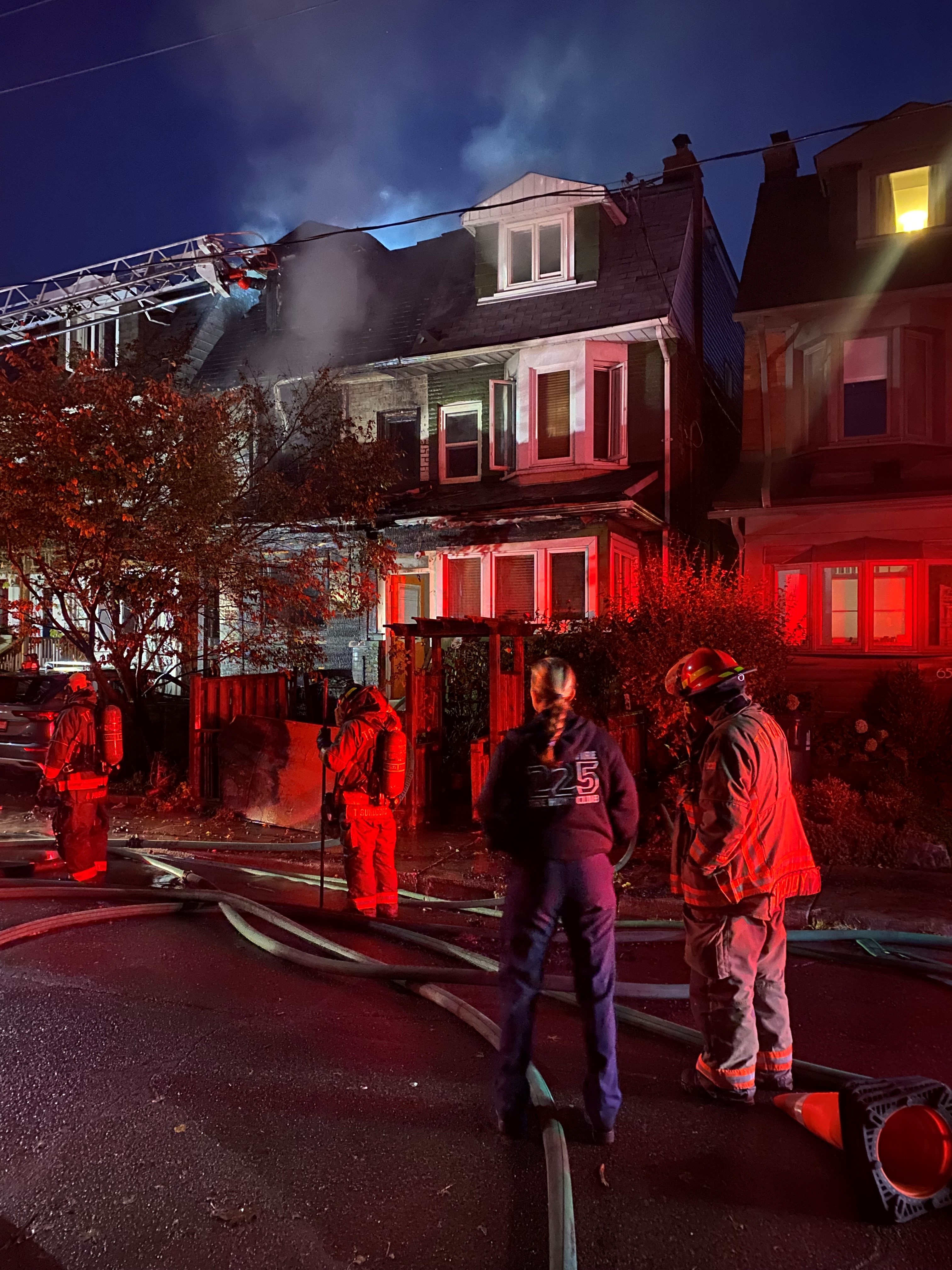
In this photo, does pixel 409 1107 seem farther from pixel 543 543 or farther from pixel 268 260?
pixel 268 260

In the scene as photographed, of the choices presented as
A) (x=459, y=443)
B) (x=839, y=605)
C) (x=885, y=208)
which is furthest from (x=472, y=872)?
(x=885, y=208)

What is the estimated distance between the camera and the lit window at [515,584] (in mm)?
15773

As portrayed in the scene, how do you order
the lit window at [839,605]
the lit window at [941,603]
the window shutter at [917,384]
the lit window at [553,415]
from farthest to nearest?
1. the lit window at [553,415]
2. the lit window at [839,605]
3. the window shutter at [917,384]
4. the lit window at [941,603]

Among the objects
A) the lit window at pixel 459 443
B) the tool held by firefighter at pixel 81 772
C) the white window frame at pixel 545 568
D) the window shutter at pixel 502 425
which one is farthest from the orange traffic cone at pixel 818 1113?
the lit window at pixel 459 443

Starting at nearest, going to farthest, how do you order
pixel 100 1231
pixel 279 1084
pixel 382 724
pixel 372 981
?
pixel 100 1231 < pixel 279 1084 < pixel 372 981 < pixel 382 724

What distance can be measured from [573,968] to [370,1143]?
1066mm

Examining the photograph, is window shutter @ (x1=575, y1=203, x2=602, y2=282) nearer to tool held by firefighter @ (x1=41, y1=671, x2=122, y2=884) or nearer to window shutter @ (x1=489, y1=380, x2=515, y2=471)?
window shutter @ (x1=489, y1=380, x2=515, y2=471)

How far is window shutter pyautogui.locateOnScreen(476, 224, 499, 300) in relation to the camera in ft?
54.9

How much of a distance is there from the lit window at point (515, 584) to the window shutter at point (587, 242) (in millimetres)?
5256

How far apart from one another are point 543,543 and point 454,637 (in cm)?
505

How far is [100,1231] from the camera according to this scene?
9.87 ft

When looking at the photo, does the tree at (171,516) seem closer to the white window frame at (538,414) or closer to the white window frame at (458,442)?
the white window frame at (458,442)

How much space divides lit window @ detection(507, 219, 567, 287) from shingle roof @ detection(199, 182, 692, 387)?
1.26ft

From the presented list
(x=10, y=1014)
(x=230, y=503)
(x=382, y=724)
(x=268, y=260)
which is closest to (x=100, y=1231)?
(x=10, y=1014)
